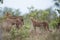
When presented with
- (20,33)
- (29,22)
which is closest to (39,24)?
(29,22)

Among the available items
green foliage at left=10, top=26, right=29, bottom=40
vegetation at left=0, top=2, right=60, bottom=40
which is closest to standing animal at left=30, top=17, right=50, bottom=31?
vegetation at left=0, top=2, right=60, bottom=40

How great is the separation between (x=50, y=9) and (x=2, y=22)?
1.95ft

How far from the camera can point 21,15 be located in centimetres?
216

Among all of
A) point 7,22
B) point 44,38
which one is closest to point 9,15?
point 7,22

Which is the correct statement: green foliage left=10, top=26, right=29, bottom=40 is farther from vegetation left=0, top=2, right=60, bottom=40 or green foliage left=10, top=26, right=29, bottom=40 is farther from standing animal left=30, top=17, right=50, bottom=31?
standing animal left=30, top=17, right=50, bottom=31

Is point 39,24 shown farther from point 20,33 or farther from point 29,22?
point 20,33

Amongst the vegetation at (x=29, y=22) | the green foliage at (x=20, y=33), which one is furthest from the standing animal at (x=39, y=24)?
the green foliage at (x=20, y=33)

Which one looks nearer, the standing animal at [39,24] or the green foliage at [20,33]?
the green foliage at [20,33]

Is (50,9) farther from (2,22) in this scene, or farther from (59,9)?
(2,22)

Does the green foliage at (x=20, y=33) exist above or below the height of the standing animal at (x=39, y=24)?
below

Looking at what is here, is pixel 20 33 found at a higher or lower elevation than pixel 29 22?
lower

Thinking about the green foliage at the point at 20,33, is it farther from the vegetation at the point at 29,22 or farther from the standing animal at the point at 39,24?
the standing animal at the point at 39,24

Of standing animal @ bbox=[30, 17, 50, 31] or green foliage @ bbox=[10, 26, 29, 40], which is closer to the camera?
green foliage @ bbox=[10, 26, 29, 40]

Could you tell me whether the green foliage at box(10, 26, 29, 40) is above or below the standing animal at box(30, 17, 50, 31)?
below
